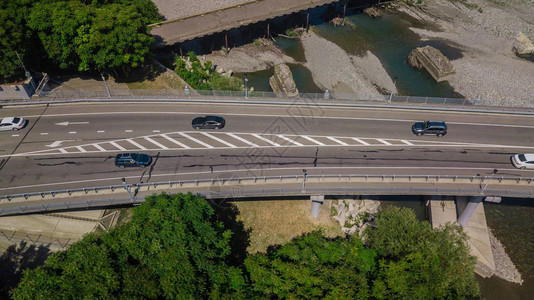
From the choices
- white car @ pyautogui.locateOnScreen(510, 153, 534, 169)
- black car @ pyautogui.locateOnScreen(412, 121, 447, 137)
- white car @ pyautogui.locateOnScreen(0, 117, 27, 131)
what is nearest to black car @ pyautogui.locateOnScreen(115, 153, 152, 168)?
white car @ pyautogui.locateOnScreen(0, 117, 27, 131)

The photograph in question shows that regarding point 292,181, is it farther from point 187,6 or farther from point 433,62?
point 187,6

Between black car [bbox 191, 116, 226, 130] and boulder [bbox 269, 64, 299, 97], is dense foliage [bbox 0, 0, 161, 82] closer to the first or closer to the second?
black car [bbox 191, 116, 226, 130]

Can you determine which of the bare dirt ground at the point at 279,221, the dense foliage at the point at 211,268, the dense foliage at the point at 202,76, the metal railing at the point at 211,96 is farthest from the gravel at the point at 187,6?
the dense foliage at the point at 211,268

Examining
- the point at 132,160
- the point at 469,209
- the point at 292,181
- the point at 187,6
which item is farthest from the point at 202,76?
the point at 469,209

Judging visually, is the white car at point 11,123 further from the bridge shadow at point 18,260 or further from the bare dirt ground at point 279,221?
the bare dirt ground at point 279,221

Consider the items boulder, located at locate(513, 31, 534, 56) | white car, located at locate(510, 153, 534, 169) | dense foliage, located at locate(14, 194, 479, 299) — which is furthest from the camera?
boulder, located at locate(513, 31, 534, 56)
